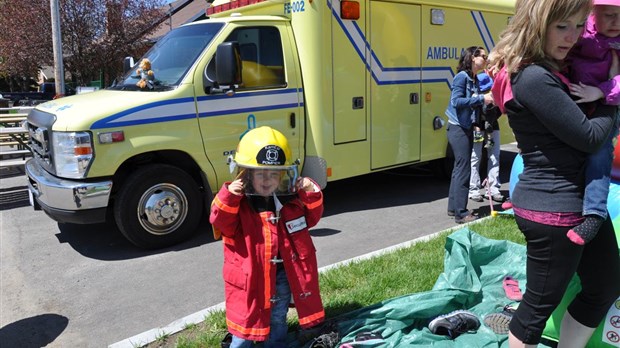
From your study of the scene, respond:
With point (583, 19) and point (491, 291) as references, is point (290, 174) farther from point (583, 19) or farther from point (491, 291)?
point (491, 291)

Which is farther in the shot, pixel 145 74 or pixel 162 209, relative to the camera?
pixel 145 74

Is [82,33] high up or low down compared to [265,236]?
up

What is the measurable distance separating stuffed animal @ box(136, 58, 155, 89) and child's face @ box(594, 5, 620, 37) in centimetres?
428

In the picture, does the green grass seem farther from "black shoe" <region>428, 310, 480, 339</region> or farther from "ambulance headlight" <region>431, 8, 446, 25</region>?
"ambulance headlight" <region>431, 8, 446, 25</region>

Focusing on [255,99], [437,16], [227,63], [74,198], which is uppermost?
[437,16]

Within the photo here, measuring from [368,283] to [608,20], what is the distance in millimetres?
2440

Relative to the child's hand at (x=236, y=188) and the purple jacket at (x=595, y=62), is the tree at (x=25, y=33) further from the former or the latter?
the purple jacket at (x=595, y=62)

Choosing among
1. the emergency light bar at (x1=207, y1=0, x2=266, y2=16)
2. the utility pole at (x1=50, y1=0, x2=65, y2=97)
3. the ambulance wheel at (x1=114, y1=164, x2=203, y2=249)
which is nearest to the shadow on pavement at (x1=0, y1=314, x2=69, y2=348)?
the ambulance wheel at (x1=114, y1=164, x2=203, y2=249)

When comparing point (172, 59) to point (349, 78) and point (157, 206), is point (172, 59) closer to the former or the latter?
point (157, 206)

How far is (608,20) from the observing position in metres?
2.04

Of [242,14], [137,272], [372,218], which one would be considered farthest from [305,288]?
[242,14]

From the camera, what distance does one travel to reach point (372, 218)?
6148mm

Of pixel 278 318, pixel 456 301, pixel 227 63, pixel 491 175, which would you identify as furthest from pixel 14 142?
pixel 456 301

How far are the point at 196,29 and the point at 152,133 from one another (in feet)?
4.68
